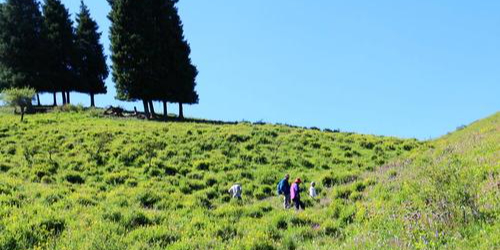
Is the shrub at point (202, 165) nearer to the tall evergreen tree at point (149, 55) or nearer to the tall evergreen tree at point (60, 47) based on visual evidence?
the tall evergreen tree at point (149, 55)

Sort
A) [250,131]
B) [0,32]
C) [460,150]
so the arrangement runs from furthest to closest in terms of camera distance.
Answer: [0,32] < [250,131] < [460,150]

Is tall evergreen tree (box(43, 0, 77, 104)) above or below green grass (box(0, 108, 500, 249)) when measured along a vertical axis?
above

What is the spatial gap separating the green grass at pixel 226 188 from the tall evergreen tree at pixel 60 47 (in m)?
22.3

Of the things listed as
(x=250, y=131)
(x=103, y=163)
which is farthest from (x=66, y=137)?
(x=250, y=131)

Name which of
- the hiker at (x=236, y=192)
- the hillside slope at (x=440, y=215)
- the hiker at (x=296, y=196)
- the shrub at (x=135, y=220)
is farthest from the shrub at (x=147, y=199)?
the hillside slope at (x=440, y=215)

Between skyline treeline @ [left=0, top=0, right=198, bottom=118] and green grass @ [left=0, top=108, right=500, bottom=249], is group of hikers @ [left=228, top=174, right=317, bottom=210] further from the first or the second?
skyline treeline @ [left=0, top=0, right=198, bottom=118]

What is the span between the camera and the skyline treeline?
157 ft

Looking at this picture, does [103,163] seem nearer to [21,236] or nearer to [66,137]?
[66,137]

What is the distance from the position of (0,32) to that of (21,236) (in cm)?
5588

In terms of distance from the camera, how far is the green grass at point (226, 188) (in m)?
11.1

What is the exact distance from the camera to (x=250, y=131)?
120 feet

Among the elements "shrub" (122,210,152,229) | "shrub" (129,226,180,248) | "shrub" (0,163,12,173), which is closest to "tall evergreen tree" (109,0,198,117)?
"shrub" (0,163,12,173)

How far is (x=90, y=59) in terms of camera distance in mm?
63281

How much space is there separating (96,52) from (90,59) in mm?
1731
